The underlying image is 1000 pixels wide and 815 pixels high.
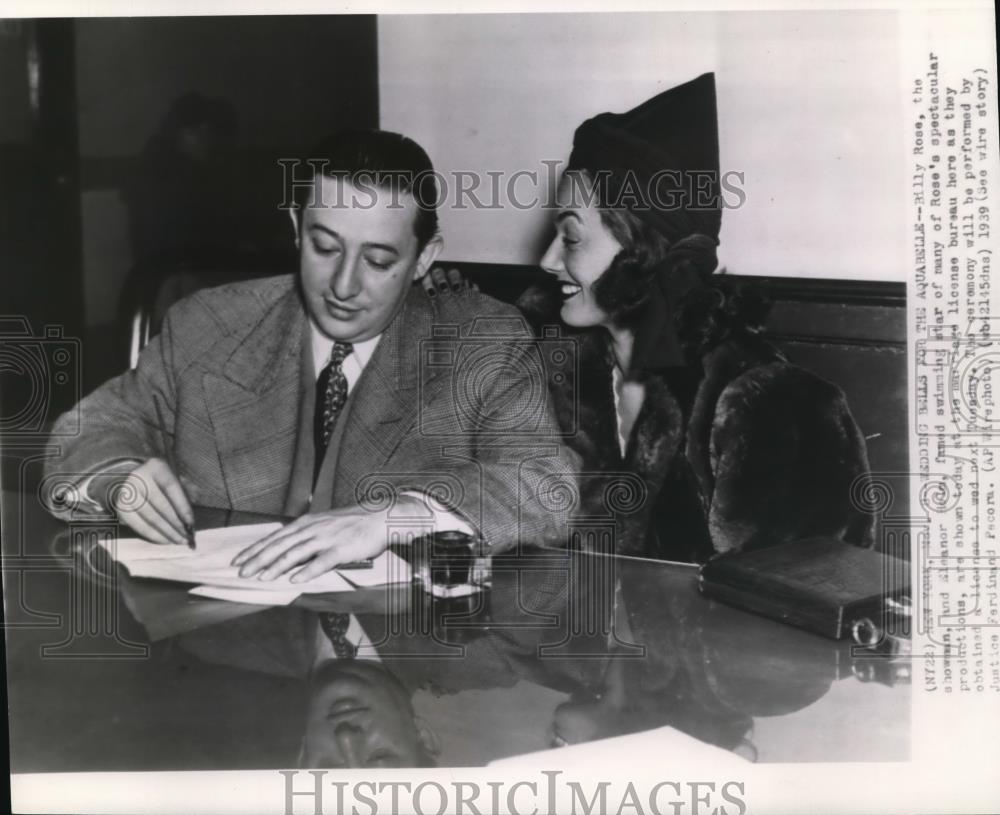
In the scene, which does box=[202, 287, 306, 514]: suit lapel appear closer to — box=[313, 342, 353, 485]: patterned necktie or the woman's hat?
box=[313, 342, 353, 485]: patterned necktie

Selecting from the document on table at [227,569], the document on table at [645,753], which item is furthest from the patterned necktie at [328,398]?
the document on table at [645,753]

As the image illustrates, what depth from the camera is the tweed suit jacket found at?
127 centimetres

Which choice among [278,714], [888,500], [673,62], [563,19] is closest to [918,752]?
[888,500]

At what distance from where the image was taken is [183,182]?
1.31 metres

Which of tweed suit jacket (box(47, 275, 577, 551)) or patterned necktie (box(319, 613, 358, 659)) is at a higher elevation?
tweed suit jacket (box(47, 275, 577, 551))

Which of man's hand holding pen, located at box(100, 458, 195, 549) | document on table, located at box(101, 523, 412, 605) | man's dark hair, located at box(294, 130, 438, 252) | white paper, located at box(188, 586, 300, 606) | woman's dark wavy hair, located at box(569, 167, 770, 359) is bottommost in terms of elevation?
white paper, located at box(188, 586, 300, 606)

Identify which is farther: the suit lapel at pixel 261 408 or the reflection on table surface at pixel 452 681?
the suit lapel at pixel 261 408

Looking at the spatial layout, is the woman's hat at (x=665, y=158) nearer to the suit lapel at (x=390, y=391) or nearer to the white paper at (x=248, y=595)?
the suit lapel at (x=390, y=391)

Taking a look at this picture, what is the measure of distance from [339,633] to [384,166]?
599 mm

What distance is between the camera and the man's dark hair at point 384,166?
50.1 inches

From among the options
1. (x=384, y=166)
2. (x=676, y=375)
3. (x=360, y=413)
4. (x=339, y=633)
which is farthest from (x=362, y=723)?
(x=384, y=166)

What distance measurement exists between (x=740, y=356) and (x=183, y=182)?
772mm

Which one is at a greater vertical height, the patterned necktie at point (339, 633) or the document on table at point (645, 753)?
the patterned necktie at point (339, 633)

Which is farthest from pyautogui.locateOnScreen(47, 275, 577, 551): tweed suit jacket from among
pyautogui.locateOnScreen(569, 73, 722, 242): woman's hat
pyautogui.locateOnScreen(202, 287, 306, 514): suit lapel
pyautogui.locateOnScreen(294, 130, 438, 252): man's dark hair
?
pyautogui.locateOnScreen(569, 73, 722, 242): woman's hat
